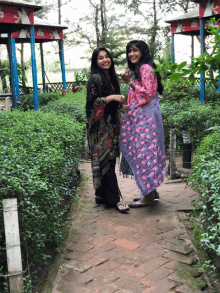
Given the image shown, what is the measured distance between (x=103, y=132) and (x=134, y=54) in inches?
37.8

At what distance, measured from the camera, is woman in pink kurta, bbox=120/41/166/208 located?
159 inches

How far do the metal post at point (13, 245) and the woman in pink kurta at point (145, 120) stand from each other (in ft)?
6.72

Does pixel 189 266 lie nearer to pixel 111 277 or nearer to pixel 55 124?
pixel 111 277

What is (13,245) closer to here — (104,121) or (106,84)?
(104,121)

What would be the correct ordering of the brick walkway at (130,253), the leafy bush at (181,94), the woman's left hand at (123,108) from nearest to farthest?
the brick walkway at (130,253)
the woman's left hand at (123,108)
the leafy bush at (181,94)

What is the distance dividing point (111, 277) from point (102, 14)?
815 inches

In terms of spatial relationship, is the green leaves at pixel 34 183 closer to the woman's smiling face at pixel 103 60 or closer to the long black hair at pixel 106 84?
the long black hair at pixel 106 84

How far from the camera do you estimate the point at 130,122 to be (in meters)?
4.29

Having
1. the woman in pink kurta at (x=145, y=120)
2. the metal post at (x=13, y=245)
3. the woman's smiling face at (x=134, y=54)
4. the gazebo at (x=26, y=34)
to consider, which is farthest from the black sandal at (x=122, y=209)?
the gazebo at (x=26, y=34)

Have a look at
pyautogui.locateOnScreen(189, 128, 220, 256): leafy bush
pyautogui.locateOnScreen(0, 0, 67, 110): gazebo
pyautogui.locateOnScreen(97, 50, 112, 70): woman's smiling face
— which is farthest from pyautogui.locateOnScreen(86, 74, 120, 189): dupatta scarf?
pyautogui.locateOnScreen(0, 0, 67, 110): gazebo

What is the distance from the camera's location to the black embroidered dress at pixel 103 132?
4.04m

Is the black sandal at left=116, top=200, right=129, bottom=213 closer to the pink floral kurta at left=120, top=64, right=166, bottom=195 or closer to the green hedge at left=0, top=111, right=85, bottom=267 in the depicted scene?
the pink floral kurta at left=120, top=64, right=166, bottom=195

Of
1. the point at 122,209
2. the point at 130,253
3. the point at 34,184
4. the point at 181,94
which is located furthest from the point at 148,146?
the point at 181,94

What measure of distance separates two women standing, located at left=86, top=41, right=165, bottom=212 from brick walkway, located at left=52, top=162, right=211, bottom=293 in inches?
12.4
